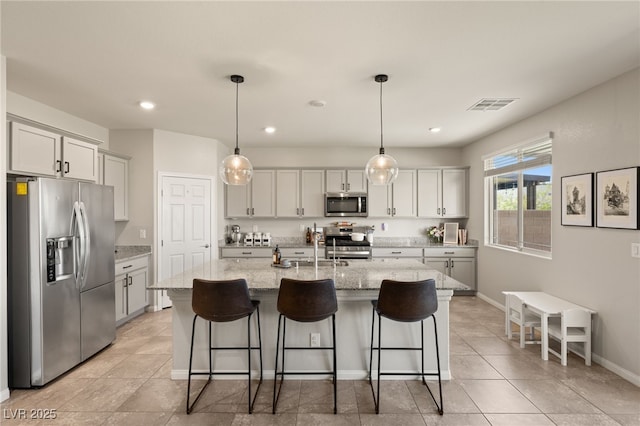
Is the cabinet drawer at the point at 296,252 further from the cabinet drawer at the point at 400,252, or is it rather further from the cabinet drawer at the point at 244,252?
the cabinet drawer at the point at 400,252

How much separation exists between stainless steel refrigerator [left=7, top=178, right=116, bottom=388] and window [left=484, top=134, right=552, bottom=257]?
495 centimetres

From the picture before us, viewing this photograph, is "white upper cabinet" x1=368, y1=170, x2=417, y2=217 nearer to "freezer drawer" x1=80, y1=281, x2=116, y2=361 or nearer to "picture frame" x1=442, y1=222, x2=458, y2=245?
"picture frame" x1=442, y1=222, x2=458, y2=245

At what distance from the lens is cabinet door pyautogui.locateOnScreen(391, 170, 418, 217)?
233 inches

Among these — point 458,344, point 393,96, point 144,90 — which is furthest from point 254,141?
point 458,344

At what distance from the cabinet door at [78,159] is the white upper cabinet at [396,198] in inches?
161

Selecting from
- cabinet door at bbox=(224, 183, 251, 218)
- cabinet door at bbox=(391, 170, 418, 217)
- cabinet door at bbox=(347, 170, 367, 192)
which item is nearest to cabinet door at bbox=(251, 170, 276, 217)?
cabinet door at bbox=(224, 183, 251, 218)

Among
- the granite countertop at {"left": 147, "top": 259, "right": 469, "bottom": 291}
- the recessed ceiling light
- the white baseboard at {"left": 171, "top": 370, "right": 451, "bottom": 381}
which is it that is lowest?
the white baseboard at {"left": 171, "top": 370, "right": 451, "bottom": 381}

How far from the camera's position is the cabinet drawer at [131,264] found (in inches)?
159

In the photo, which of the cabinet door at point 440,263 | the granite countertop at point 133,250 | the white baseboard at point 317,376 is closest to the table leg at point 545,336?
the white baseboard at point 317,376

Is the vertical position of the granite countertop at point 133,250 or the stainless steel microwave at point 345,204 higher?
the stainless steel microwave at point 345,204

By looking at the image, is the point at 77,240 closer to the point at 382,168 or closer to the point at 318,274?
the point at 318,274

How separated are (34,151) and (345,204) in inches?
165

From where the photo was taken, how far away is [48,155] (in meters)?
3.04

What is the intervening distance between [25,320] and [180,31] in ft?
8.38
